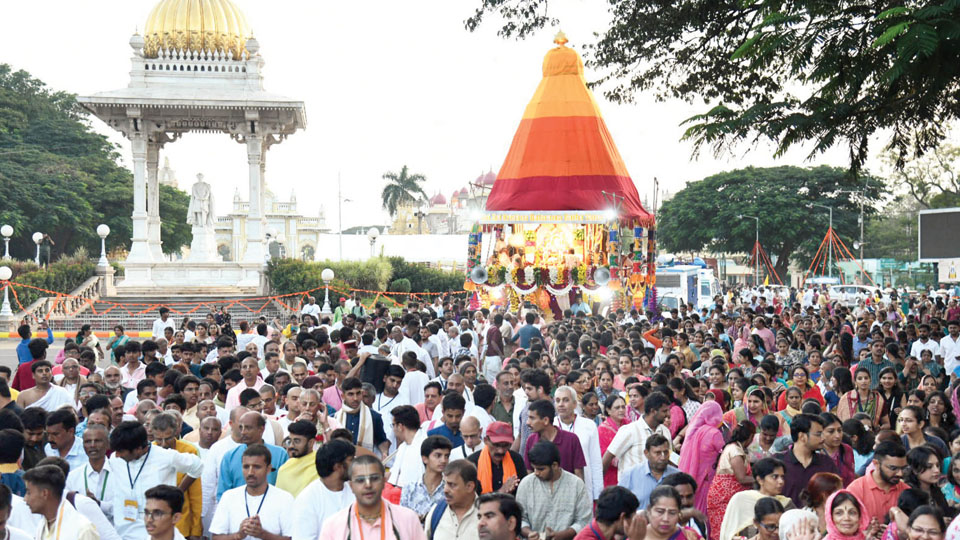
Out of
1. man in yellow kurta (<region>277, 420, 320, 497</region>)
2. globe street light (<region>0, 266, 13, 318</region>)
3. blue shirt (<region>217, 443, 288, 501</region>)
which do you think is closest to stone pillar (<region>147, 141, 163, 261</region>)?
globe street light (<region>0, 266, 13, 318</region>)

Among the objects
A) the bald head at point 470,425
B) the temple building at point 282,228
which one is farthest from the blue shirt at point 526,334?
the temple building at point 282,228

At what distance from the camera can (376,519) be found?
525 centimetres

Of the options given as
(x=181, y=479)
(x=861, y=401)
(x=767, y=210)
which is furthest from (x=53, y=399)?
(x=767, y=210)

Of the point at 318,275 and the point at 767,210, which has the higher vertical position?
the point at 767,210

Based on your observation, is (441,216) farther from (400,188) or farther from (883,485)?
(883,485)

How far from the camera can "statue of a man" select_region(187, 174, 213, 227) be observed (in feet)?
124

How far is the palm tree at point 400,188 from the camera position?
9175 cm

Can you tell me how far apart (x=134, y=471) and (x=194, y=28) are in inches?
1388

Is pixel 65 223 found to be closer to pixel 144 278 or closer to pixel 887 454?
pixel 144 278

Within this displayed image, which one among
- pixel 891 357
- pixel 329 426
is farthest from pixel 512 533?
pixel 891 357

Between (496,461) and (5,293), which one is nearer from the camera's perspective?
(496,461)

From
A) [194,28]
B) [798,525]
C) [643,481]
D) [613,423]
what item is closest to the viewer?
[798,525]

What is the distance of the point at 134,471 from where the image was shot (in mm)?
6531

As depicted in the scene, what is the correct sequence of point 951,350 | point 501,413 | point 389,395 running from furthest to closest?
point 951,350
point 389,395
point 501,413
